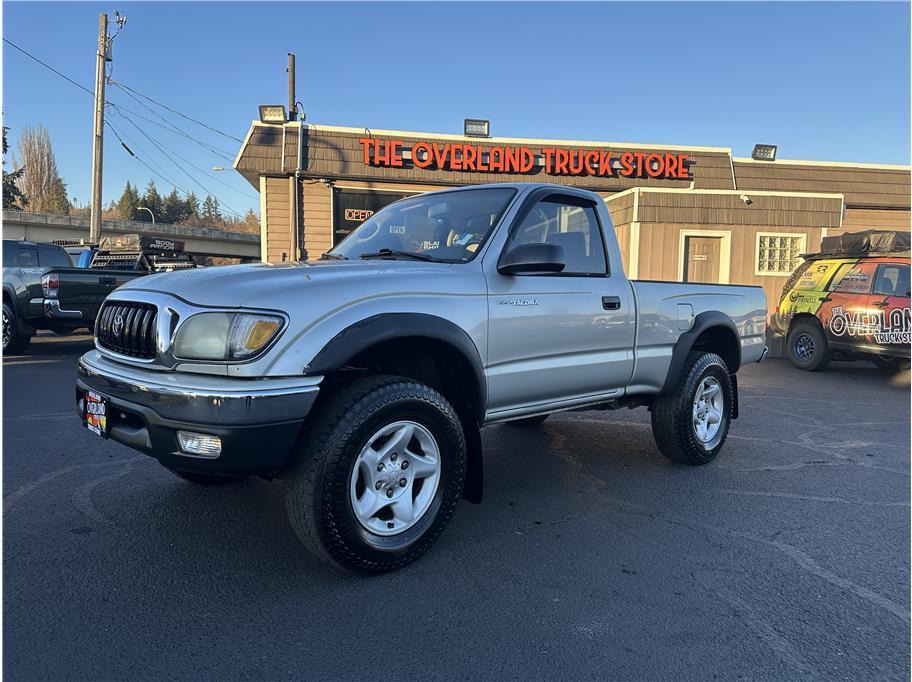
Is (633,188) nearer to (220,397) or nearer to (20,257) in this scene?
(20,257)

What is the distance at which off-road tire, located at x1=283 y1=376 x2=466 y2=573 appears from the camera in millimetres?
2627

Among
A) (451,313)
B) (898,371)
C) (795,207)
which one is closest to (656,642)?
(451,313)

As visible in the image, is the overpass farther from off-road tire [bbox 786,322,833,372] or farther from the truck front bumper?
the truck front bumper

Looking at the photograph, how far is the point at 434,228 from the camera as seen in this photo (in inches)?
148

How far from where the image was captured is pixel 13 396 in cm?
658

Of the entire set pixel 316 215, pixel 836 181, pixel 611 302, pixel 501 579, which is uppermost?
A: pixel 836 181

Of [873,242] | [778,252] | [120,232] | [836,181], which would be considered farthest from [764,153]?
[120,232]

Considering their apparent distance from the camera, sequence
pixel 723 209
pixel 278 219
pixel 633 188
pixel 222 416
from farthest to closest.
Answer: pixel 278 219 < pixel 633 188 < pixel 723 209 < pixel 222 416

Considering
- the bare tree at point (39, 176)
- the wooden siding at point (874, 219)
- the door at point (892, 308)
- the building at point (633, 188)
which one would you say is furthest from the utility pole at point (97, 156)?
the bare tree at point (39, 176)

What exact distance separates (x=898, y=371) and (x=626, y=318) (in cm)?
898

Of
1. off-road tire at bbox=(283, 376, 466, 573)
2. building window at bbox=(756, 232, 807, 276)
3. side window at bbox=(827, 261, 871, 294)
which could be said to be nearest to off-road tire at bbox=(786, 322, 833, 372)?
side window at bbox=(827, 261, 871, 294)

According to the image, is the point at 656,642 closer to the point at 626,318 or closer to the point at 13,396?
the point at 626,318

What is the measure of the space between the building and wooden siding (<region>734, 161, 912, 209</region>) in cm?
3

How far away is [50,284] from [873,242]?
1220cm
